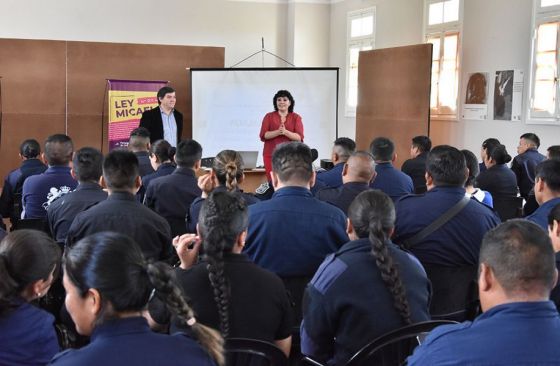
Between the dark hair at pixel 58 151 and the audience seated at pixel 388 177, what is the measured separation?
2.04 m

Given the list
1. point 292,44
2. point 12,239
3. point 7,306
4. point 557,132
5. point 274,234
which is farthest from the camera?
point 292,44

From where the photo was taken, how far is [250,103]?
877 cm

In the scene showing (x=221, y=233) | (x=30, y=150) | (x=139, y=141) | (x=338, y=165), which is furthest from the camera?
(x=139, y=141)

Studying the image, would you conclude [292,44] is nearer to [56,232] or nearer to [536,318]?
[56,232]

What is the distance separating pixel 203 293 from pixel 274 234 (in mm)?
782

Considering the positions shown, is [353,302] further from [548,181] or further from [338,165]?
[338,165]

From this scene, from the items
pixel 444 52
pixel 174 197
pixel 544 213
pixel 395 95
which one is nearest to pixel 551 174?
pixel 544 213

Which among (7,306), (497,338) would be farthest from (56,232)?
(497,338)

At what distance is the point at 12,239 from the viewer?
6.01 ft

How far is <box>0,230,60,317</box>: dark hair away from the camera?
1753mm

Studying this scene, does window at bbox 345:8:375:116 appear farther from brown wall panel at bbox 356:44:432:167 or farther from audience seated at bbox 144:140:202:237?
audience seated at bbox 144:140:202:237

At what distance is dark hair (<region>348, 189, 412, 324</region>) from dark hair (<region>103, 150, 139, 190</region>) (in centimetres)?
122

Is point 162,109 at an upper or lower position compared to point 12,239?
upper

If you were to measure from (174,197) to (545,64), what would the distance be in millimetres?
4305
